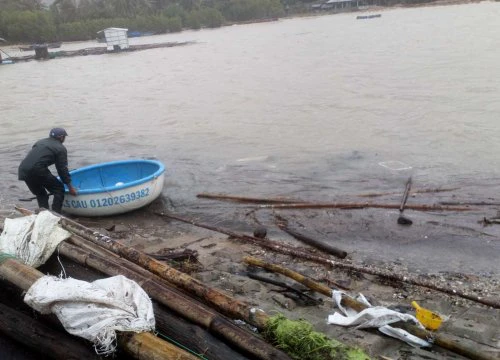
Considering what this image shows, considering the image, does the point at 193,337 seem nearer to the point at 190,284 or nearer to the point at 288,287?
the point at 190,284

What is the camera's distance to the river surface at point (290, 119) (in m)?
14.4

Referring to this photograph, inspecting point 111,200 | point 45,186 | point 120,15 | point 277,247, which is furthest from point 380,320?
point 120,15

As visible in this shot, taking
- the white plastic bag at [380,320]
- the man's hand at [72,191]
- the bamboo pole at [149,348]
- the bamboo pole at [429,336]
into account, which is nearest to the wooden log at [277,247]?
the bamboo pole at [429,336]

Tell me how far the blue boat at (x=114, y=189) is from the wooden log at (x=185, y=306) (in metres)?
4.68

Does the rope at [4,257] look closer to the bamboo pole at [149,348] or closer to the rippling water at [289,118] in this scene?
the bamboo pole at [149,348]

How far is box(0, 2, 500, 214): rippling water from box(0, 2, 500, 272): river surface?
0.26ft

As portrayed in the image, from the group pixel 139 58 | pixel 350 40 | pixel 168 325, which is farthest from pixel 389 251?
pixel 139 58

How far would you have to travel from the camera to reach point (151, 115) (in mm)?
26422

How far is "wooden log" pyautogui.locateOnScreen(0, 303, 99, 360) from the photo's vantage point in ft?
14.8

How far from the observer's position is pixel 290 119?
74.6ft

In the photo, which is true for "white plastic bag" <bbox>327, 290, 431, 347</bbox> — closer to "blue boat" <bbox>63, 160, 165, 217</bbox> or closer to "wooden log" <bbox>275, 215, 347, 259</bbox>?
"wooden log" <bbox>275, 215, 347, 259</bbox>

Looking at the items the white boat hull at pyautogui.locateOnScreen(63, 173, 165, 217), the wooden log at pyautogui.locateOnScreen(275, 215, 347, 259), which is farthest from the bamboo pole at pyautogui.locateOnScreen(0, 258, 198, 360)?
the white boat hull at pyautogui.locateOnScreen(63, 173, 165, 217)

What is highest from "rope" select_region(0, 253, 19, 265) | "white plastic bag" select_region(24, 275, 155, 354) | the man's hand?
"rope" select_region(0, 253, 19, 265)

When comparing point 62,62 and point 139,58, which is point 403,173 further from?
point 62,62
